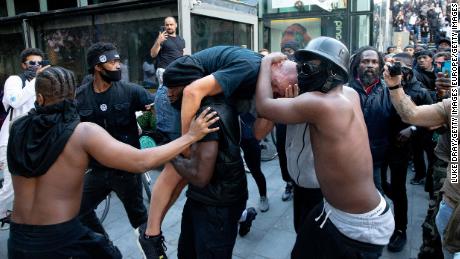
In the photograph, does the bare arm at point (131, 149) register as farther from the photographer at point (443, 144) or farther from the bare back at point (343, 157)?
the photographer at point (443, 144)

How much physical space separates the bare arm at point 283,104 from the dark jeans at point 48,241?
4.35 feet

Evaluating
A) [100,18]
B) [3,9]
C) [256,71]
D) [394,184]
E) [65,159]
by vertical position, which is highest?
[3,9]

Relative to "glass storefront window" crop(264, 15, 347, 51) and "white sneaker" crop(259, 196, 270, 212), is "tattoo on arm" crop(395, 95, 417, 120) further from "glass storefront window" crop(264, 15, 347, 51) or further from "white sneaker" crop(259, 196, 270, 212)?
"glass storefront window" crop(264, 15, 347, 51)

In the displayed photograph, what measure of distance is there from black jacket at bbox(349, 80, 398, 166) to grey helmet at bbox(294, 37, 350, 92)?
1709 millimetres

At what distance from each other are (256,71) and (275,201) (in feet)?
9.96

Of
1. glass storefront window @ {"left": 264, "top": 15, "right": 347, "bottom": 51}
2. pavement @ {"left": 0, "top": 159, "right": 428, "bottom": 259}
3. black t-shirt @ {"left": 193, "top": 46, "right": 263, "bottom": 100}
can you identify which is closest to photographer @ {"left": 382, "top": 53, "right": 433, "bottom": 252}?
pavement @ {"left": 0, "top": 159, "right": 428, "bottom": 259}

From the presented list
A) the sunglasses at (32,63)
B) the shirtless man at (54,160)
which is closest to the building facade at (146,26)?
the sunglasses at (32,63)

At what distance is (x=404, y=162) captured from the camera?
3.82m

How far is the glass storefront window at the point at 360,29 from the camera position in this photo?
9.92 metres

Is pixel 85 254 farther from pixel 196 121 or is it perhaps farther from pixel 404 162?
pixel 404 162

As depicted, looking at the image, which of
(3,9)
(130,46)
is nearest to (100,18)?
(130,46)

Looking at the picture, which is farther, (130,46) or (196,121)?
(130,46)

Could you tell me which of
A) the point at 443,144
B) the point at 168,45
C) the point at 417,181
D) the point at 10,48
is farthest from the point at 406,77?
the point at 10,48

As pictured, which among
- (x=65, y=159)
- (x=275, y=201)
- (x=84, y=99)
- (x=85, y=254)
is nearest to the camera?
(x=65, y=159)
